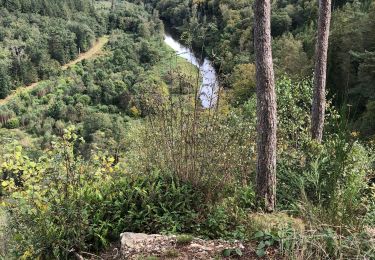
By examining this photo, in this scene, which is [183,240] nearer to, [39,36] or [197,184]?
[197,184]

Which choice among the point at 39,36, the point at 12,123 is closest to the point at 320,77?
the point at 12,123

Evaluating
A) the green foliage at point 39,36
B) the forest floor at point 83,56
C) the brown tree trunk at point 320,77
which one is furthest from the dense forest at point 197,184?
the green foliage at point 39,36

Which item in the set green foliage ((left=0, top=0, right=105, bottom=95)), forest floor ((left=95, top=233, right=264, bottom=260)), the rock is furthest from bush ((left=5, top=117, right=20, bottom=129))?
the rock

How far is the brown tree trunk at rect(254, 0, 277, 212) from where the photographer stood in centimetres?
425

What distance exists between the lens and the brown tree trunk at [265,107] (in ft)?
14.0

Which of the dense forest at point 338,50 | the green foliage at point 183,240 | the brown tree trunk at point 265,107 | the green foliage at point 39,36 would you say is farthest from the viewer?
the green foliage at point 39,36

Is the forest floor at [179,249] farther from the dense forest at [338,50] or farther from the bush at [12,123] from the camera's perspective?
the bush at [12,123]

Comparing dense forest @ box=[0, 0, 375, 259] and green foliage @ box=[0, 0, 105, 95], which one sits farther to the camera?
green foliage @ box=[0, 0, 105, 95]

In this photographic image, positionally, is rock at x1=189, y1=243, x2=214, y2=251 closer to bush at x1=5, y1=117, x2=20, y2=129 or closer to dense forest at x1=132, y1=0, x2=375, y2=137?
dense forest at x1=132, y1=0, x2=375, y2=137

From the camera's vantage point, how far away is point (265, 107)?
443cm

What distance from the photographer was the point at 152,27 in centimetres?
6350

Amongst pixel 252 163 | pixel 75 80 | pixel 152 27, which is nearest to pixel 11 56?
pixel 75 80

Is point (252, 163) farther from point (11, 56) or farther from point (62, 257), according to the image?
point (11, 56)

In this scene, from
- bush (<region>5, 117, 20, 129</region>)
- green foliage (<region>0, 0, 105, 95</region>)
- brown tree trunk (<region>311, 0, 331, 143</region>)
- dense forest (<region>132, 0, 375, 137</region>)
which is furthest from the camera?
green foliage (<region>0, 0, 105, 95</region>)
